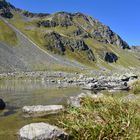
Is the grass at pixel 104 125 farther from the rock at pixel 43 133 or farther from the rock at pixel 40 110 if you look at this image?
the rock at pixel 40 110

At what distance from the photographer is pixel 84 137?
45.4 ft

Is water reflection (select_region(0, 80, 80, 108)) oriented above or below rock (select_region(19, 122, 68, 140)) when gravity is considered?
above

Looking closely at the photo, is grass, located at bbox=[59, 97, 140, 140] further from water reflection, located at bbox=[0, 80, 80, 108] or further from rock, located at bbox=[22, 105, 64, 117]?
water reflection, located at bbox=[0, 80, 80, 108]

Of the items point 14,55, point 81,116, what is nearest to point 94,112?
point 81,116

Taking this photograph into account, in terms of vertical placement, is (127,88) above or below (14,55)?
below

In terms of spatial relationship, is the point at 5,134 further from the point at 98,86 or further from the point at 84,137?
the point at 98,86

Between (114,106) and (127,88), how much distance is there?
1310 inches

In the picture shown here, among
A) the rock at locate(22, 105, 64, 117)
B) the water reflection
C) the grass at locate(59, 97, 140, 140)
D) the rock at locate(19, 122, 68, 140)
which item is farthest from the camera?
the water reflection

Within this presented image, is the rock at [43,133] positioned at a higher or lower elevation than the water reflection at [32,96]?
lower

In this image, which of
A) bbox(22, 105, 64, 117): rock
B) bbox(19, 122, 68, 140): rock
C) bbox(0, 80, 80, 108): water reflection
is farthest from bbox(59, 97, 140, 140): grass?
bbox(0, 80, 80, 108): water reflection

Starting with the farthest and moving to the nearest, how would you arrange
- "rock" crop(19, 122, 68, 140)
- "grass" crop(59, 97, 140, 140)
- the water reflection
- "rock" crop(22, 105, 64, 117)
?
the water reflection < "rock" crop(22, 105, 64, 117) < "rock" crop(19, 122, 68, 140) < "grass" crop(59, 97, 140, 140)

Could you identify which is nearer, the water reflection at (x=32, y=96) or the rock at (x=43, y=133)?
the rock at (x=43, y=133)

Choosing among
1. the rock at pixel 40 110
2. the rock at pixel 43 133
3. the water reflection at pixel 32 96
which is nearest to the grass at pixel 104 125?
the rock at pixel 43 133

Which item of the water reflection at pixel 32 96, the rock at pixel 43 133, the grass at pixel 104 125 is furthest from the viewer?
the water reflection at pixel 32 96
